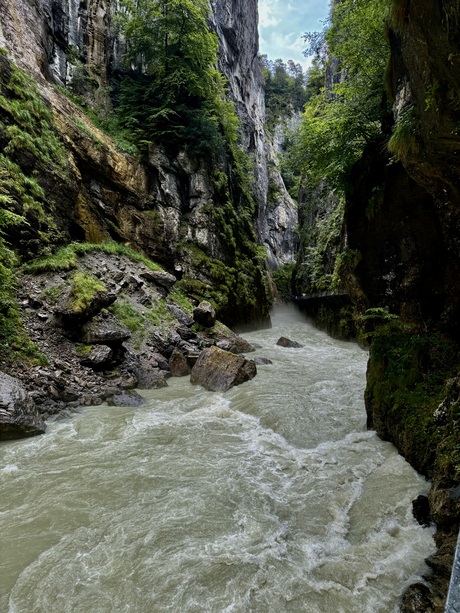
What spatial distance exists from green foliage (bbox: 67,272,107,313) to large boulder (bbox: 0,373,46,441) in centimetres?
320

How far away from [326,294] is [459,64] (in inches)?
773

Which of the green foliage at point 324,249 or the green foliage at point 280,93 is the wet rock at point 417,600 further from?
the green foliage at point 280,93

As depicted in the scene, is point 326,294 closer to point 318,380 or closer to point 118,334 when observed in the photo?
point 318,380

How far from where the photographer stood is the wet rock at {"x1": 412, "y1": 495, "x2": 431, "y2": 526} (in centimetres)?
361

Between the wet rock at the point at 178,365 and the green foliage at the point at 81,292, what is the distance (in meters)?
3.03

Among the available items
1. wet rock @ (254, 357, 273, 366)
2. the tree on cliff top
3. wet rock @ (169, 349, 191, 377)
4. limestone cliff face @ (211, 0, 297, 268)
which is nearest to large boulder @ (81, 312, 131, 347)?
wet rock @ (169, 349, 191, 377)

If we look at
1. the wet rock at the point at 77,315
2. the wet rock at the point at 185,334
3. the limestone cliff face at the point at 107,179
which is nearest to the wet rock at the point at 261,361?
the wet rock at the point at 185,334

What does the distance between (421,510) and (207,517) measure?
2400 millimetres

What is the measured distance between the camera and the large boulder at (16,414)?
580cm

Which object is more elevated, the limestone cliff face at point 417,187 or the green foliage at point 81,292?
the limestone cliff face at point 417,187

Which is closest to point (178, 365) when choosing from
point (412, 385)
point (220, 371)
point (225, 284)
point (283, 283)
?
point (220, 371)

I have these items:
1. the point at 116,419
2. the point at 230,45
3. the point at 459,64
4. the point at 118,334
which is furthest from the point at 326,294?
the point at 230,45

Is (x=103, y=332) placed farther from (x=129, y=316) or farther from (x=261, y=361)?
(x=261, y=361)

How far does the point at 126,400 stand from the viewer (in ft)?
26.0
